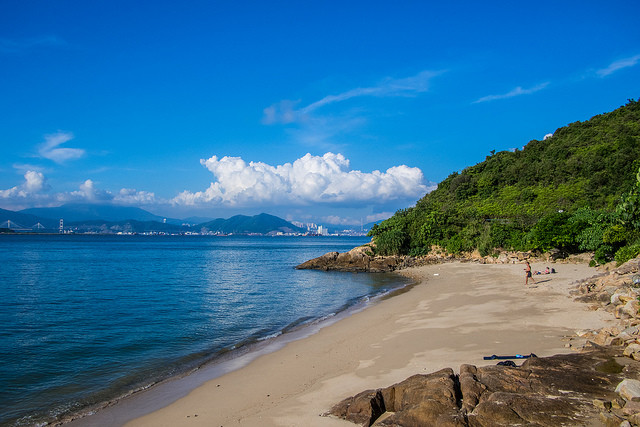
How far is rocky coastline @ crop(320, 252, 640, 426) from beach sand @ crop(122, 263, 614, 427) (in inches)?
43.7

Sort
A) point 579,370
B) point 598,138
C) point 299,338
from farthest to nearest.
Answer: point 598,138 → point 299,338 → point 579,370

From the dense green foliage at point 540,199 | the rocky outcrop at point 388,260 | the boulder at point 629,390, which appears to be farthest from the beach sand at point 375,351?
the rocky outcrop at point 388,260

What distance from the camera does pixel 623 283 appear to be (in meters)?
16.8

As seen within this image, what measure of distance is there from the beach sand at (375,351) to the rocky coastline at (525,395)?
1.11 m

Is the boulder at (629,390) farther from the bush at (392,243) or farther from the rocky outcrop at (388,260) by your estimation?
the bush at (392,243)

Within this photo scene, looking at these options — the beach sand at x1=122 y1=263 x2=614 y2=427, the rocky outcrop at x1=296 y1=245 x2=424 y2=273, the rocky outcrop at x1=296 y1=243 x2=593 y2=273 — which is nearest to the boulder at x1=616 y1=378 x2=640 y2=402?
the beach sand at x1=122 y1=263 x2=614 y2=427

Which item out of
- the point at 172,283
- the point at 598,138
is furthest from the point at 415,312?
the point at 598,138

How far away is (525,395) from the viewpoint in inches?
276

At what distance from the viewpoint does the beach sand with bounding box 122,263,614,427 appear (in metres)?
9.26

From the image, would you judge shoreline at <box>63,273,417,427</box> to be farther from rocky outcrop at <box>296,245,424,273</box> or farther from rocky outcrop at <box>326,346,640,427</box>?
rocky outcrop at <box>296,245,424,273</box>

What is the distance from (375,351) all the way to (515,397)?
275 inches

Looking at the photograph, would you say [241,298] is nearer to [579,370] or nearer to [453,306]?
[453,306]

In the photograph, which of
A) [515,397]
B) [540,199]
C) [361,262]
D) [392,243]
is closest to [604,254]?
[515,397]

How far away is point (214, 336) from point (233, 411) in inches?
374
